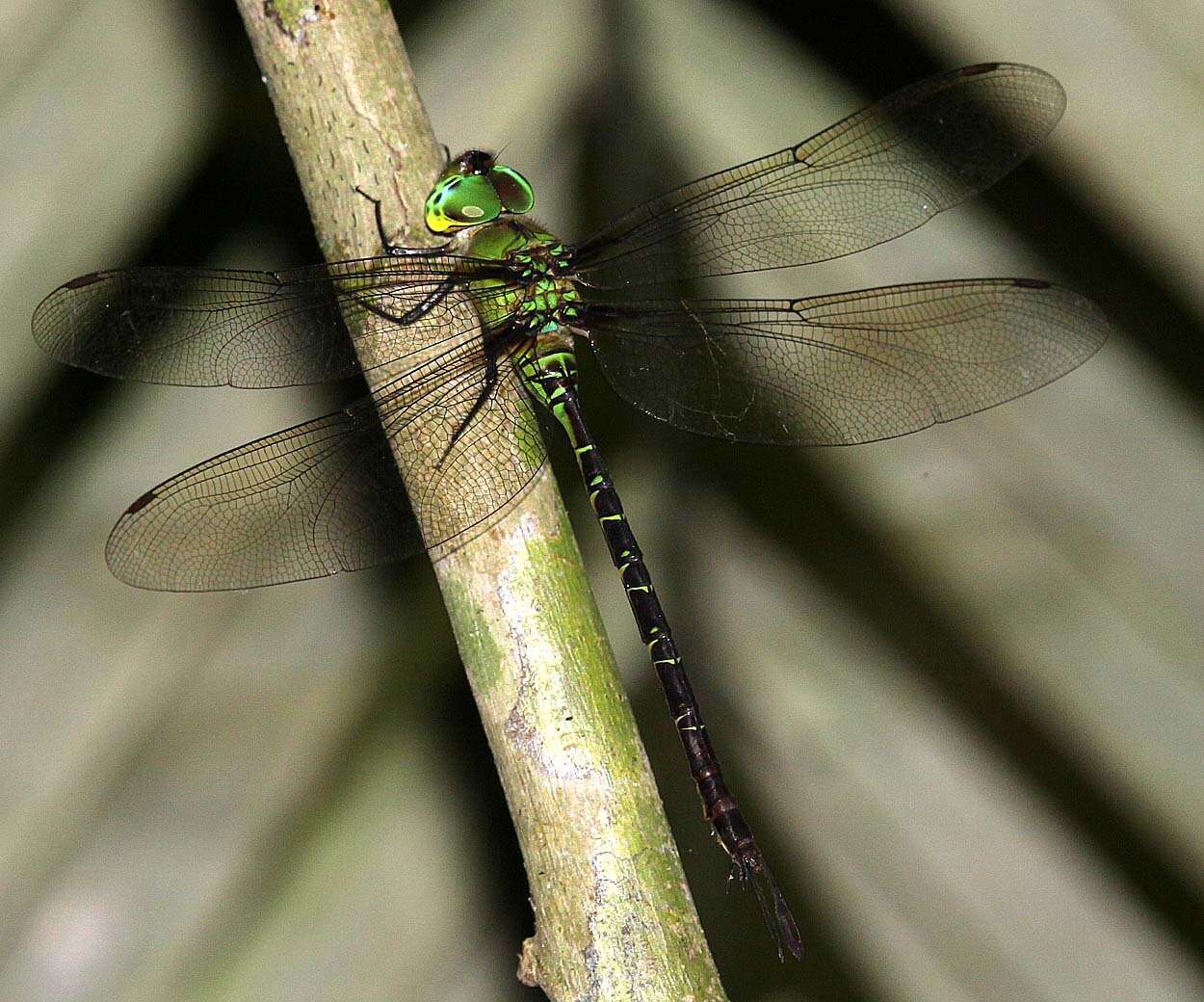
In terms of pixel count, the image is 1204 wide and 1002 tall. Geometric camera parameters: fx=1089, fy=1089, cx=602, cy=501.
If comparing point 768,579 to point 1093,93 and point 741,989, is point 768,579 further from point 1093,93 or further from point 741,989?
point 1093,93

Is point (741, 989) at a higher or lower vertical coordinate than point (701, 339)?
lower

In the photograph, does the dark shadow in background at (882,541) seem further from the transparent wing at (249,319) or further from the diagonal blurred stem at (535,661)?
the diagonal blurred stem at (535,661)

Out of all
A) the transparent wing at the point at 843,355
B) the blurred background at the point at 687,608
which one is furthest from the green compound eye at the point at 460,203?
the blurred background at the point at 687,608

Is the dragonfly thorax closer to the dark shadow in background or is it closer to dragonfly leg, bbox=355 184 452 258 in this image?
dragonfly leg, bbox=355 184 452 258

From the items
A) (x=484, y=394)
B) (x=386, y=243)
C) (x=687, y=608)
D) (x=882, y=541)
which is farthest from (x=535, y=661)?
(x=882, y=541)

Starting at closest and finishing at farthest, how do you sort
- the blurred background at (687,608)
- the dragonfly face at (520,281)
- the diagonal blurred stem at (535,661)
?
the diagonal blurred stem at (535,661) → the dragonfly face at (520,281) → the blurred background at (687,608)

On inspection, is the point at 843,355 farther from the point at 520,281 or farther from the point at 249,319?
the point at 249,319

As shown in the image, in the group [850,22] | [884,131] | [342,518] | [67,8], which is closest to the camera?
[342,518]

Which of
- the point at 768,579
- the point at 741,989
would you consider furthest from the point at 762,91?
the point at 741,989
